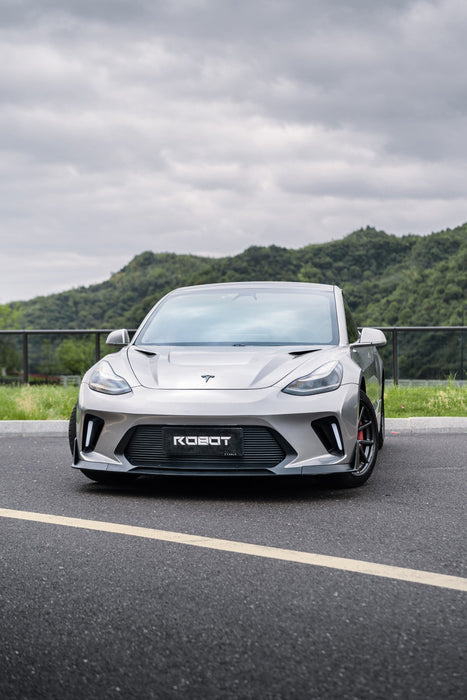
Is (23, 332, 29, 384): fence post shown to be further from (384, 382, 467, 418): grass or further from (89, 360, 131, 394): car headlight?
(89, 360, 131, 394): car headlight

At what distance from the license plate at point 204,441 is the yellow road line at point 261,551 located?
0.81 m

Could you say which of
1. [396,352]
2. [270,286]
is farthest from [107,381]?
[396,352]

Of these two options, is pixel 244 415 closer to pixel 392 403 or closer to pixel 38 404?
pixel 38 404

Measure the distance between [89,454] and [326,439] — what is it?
164 cm

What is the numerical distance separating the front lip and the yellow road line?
0.79 m

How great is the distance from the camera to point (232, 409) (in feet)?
19.2

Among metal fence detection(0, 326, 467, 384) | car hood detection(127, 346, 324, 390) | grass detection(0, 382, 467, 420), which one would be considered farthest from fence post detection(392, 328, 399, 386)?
car hood detection(127, 346, 324, 390)

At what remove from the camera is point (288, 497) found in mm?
6137

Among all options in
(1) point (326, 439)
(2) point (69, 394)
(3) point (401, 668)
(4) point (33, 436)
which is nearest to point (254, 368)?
(1) point (326, 439)

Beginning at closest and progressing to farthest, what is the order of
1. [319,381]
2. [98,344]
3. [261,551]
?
[261,551] < [319,381] < [98,344]

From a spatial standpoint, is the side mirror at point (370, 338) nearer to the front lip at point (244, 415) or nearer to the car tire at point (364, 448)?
the car tire at point (364, 448)

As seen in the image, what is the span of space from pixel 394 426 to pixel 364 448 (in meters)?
3.77

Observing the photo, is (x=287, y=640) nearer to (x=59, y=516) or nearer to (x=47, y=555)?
(x=47, y=555)

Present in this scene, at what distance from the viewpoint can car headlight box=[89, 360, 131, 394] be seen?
624cm
